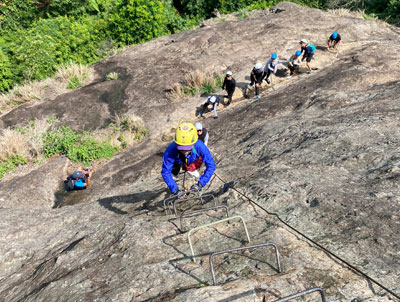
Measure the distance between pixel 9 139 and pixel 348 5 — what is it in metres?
27.6

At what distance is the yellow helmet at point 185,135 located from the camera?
4801 mm

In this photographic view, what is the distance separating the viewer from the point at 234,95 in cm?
1413

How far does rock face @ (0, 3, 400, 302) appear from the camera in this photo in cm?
347

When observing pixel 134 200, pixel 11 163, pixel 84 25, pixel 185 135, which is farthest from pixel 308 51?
pixel 84 25

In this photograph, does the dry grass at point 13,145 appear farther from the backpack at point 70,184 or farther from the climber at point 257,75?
the climber at point 257,75

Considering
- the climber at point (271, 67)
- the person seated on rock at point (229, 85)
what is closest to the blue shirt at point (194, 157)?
the person seated on rock at point (229, 85)

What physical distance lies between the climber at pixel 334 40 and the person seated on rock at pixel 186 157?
12.1 m

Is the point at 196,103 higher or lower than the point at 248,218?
lower

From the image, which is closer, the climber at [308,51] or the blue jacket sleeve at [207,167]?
the blue jacket sleeve at [207,167]

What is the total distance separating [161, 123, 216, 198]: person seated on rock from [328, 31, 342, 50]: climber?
1213 cm

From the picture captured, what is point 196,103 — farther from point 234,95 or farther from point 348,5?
point 348,5

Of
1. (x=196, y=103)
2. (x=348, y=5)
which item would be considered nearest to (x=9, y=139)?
(x=196, y=103)

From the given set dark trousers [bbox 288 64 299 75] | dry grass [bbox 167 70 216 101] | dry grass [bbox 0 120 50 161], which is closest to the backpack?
dry grass [bbox 0 120 50 161]

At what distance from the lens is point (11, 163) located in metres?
11.1
